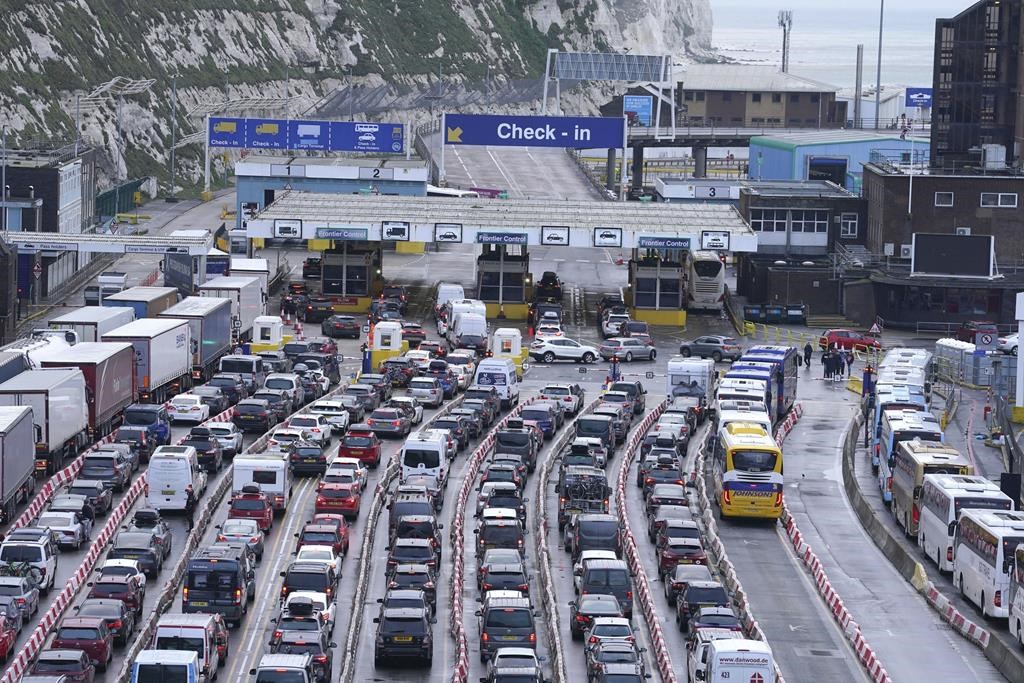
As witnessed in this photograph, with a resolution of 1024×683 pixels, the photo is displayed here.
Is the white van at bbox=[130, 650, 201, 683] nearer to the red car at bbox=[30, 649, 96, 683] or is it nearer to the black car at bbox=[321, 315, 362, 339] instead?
the red car at bbox=[30, 649, 96, 683]

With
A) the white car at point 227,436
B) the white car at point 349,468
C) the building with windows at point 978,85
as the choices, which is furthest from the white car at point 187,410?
the building with windows at point 978,85

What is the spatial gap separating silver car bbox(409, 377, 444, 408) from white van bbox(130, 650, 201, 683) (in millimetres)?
34938

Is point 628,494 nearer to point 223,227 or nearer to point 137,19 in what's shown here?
point 223,227

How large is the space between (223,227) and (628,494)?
6449cm

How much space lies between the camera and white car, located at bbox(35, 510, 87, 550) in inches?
1955

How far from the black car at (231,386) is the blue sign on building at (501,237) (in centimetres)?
2754

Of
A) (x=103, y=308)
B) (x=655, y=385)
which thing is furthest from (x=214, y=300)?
(x=655, y=385)

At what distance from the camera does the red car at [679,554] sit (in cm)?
4875

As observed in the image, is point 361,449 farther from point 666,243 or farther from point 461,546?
point 666,243

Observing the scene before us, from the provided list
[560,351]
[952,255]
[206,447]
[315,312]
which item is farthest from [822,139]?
[206,447]

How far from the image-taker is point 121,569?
4441cm

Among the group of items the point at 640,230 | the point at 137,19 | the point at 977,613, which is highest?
the point at 137,19

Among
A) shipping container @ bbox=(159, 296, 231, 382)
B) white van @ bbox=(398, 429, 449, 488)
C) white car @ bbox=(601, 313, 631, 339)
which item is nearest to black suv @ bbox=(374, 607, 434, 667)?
white van @ bbox=(398, 429, 449, 488)

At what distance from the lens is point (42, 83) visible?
454ft
